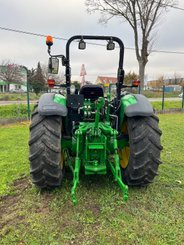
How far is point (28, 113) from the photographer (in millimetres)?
11031

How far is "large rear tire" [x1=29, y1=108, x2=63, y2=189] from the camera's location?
10.0 feet

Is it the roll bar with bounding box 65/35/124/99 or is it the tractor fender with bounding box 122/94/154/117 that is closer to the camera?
the tractor fender with bounding box 122/94/154/117

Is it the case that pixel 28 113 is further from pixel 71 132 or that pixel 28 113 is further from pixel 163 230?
pixel 163 230

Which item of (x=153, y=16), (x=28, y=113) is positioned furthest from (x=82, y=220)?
(x=153, y=16)

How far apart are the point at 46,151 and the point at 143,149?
47.6 inches

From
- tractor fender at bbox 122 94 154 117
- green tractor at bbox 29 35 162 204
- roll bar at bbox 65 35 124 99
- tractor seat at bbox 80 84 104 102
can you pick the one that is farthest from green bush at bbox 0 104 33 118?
tractor fender at bbox 122 94 154 117

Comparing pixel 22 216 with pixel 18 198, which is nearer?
pixel 22 216

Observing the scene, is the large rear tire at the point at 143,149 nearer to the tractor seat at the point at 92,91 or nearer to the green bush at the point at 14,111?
the tractor seat at the point at 92,91

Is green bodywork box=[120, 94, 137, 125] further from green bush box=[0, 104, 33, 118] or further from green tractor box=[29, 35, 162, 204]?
green bush box=[0, 104, 33, 118]

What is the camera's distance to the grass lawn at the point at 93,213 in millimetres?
2443

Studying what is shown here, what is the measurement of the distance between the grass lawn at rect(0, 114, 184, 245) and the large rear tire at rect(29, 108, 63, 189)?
293 millimetres

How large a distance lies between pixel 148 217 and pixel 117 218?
13.6 inches

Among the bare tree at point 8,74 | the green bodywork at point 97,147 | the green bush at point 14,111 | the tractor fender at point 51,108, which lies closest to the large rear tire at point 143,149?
the green bodywork at point 97,147

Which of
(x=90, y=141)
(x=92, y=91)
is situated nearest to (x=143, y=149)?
(x=90, y=141)
